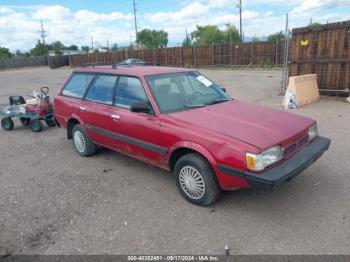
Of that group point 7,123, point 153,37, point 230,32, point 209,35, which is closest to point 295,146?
point 7,123

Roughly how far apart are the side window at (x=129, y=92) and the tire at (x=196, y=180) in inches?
42.3

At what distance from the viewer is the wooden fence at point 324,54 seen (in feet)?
31.1

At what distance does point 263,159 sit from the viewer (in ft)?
10.0

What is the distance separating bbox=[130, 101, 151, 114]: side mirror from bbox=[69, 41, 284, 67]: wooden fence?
84.2ft

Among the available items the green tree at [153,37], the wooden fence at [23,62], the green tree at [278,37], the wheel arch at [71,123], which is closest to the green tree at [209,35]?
the green tree at [153,37]

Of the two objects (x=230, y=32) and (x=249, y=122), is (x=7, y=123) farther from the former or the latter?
(x=230, y=32)

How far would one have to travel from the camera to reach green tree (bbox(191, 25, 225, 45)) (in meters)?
59.4

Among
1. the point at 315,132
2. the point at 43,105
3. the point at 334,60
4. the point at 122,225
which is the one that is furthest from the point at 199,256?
the point at 334,60

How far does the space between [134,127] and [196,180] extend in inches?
46.6

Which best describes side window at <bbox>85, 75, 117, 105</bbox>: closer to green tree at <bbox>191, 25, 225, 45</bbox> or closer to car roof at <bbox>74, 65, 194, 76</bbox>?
car roof at <bbox>74, 65, 194, 76</bbox>

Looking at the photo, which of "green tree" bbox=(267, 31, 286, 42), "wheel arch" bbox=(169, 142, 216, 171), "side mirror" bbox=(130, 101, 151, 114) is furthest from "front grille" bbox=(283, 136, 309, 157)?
"green tree" bbox=(267, 31, 286, 42)

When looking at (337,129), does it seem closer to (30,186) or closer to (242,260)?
(242,260)

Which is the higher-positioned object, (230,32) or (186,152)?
(230,32)

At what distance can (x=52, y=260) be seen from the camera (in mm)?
2826
